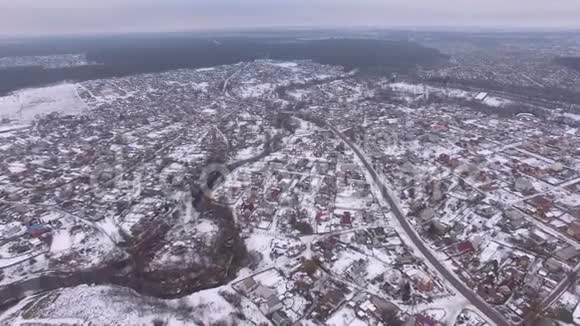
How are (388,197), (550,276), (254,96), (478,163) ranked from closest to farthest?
(550,276)
(388,197)
(478,163)
(254,96)

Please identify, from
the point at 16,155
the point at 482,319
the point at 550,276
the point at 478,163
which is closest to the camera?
the point at 482,319

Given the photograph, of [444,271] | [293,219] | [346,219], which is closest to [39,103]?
[293,219]

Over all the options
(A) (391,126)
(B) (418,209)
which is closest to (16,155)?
(B) (418,209)

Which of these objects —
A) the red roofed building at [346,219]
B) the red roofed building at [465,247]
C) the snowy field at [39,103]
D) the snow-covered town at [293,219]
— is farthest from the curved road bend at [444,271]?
the snowy field at [39,103]

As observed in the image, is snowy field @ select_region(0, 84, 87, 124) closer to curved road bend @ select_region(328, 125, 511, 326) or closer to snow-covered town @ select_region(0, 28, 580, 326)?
snow-covered town @ select_region(0, 28, 580, 326)

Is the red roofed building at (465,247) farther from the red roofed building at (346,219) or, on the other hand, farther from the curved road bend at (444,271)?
the red roofed building at (346,219)

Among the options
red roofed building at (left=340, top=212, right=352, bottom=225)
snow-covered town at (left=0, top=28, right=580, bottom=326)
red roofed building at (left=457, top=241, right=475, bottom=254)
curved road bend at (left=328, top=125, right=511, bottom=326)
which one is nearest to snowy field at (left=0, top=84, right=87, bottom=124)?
snow-covered town at (left=0, top=28, right=580, bottom=326)

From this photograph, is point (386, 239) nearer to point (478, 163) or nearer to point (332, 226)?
point (332, 226)
